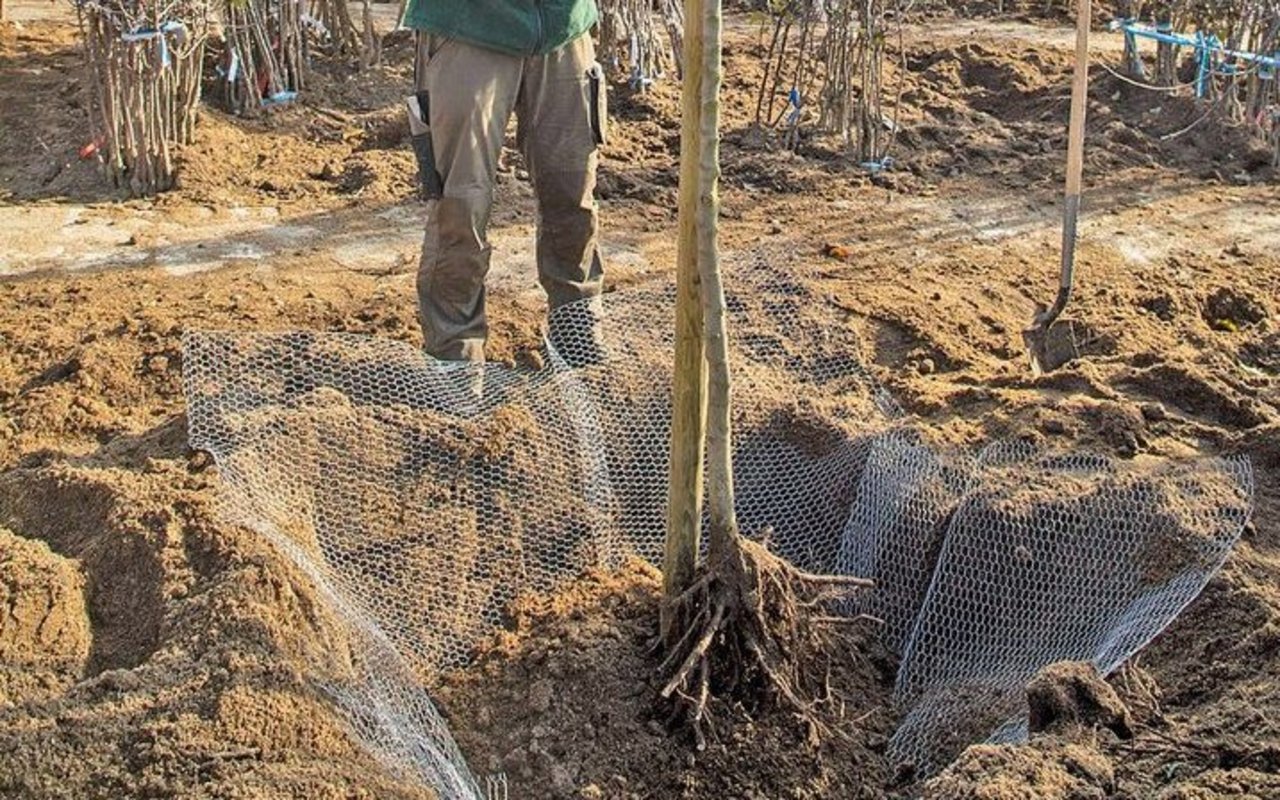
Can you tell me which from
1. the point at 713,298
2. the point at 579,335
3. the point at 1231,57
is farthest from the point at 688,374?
the point at 1231,57

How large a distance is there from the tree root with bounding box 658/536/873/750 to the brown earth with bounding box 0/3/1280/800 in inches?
2.6

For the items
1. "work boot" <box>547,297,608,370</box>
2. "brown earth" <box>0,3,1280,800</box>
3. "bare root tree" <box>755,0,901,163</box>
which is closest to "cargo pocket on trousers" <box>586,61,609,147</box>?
"work boot" <box>547,297,608,370</box>

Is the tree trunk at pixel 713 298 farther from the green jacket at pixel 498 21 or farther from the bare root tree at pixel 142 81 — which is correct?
the bare root tree at pixel 142 81

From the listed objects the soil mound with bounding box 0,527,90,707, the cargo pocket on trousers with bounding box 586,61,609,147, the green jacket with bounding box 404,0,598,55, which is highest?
the green jacket with bounding box 404,0,598,55

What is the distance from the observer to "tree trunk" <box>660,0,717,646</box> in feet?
9.29

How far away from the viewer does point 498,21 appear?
416cm

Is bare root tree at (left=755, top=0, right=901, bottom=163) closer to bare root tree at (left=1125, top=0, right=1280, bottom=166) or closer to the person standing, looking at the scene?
bare root tree at (left=1125, top=0, right=1280, bottom=166)

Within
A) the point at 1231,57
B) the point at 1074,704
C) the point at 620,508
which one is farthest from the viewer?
the point at 1231,57

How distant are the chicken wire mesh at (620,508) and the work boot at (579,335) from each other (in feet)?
0.05

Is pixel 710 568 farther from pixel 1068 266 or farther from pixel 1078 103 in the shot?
pixel 1078 103

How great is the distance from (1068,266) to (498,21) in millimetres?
1993

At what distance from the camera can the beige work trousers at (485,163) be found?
424 cm

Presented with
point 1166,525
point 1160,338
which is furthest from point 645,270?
point 1166,525

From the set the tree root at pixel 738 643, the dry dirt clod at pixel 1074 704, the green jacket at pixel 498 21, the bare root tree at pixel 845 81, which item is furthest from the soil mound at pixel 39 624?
the bare root tree at pixel 845 81
